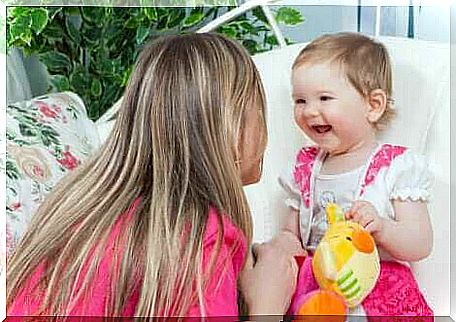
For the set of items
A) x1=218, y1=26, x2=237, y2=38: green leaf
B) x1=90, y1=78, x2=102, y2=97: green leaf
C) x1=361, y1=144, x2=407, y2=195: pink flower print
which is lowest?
x1=361, y1=144, x2=407, y2=195: pink flower print

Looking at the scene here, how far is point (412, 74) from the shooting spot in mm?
1354

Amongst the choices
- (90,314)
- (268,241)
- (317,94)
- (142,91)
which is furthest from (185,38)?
(90,314)

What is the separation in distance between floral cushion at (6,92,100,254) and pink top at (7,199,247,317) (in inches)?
4.7

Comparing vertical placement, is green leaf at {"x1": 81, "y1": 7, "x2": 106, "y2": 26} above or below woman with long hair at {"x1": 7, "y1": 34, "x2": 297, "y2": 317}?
above

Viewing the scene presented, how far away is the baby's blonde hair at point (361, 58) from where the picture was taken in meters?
1.33

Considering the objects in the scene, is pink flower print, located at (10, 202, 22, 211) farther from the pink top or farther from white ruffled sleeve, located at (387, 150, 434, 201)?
white ruffled sleeve, located at (387, 150, 434, 201)

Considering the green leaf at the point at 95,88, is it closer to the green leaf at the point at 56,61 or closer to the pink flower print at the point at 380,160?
the green leaf at the point at 56,61

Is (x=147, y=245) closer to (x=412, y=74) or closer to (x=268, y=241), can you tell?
(x=268, y=241)

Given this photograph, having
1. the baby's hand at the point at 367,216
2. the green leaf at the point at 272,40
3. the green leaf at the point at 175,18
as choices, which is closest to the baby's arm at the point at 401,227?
the baby's hand at the point at 367,216

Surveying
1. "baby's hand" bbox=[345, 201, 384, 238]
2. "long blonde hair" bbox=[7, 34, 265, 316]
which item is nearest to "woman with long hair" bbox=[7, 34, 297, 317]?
"long blonde hair" bbox=[7, 34, 265, 316]

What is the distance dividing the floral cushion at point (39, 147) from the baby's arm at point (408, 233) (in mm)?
450

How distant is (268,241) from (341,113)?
0.71ft

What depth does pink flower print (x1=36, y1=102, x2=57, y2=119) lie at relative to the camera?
1.39 meters

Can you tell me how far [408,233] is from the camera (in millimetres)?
1340
